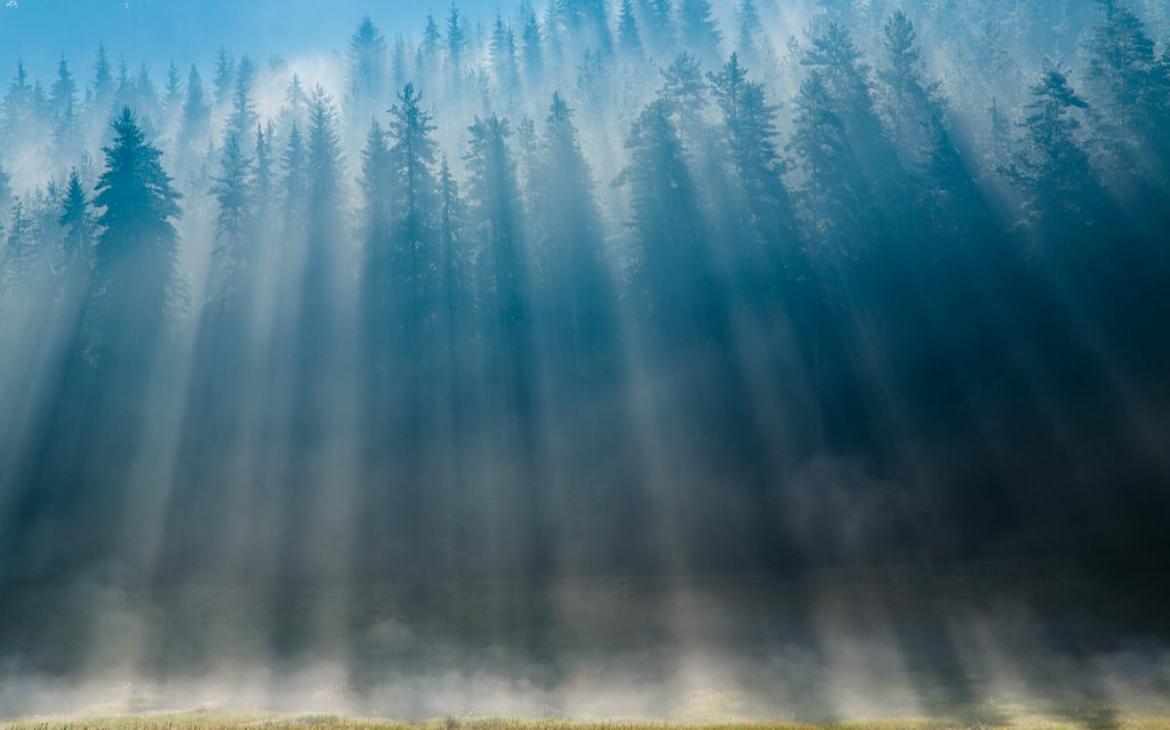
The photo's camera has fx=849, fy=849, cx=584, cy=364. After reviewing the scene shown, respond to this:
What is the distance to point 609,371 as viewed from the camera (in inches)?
1980

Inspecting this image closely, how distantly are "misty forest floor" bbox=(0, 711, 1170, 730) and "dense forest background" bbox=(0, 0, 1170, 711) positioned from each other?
782 cm

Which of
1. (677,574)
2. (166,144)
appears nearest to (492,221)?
(677,574)

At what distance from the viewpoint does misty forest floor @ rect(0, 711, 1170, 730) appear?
1789cm

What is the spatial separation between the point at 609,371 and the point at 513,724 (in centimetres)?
3183

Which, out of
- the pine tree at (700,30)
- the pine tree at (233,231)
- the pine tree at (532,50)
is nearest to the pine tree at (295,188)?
the pine tree at (233,231)

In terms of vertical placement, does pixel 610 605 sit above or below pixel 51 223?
below

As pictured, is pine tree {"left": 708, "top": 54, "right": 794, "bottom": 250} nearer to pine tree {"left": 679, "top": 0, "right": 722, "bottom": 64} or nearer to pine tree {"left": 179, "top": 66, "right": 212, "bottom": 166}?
pine tree {"left": 679, "top": 0, "right": 722, "bottom": 64}

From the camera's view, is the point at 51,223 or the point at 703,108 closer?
the point at 703,108

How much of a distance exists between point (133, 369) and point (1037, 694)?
50.0 m

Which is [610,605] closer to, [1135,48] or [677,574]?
[677,574]

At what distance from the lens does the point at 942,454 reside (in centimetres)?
3941

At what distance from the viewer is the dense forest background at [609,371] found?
36.8 meters

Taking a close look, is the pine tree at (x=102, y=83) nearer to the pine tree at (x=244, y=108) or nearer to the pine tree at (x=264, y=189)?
the pine tree at (x=244, y=108)

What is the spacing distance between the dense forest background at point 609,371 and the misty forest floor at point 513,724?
7.82 m
